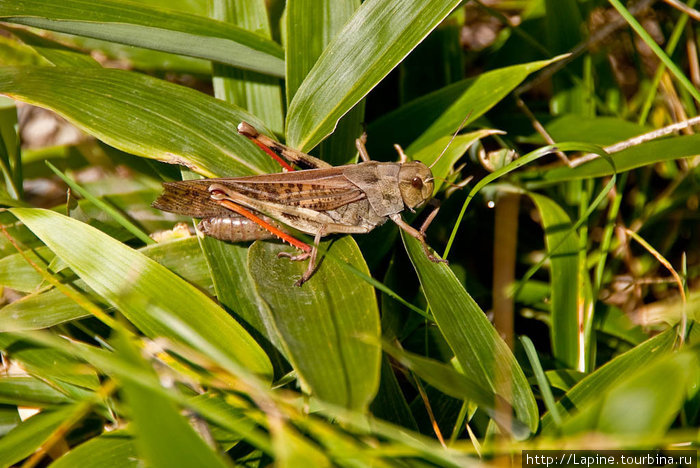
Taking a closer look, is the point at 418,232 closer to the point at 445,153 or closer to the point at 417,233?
the point at 417,233

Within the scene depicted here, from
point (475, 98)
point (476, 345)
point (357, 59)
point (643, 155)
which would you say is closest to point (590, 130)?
point (643, 155)

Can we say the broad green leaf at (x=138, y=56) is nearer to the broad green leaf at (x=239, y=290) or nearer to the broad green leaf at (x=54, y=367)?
the broad green leaf at (x=239, y=290)

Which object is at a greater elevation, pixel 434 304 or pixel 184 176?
pixel 184 176

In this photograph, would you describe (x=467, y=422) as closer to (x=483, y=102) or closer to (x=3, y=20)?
(x=483, y=102)

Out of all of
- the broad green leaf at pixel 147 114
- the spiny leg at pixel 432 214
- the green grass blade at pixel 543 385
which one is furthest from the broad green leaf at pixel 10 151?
the green grass blade at pixel 543 385

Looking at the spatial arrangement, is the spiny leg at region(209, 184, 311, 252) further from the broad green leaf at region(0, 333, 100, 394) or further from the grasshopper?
the broad green leaf at region(0, 333, 100, 394)

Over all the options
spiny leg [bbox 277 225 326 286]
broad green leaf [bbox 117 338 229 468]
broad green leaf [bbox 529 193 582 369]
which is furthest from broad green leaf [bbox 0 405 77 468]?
broad green leaf [bbox 529 193 582 369]

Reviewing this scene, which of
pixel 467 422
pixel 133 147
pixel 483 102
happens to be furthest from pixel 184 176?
pixel 467 422

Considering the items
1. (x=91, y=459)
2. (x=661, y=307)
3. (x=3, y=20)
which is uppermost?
(x=3, y=20)
